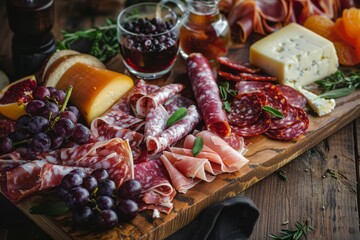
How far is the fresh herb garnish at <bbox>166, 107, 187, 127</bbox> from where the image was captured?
7.95ft

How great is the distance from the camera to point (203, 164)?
84.8 inches

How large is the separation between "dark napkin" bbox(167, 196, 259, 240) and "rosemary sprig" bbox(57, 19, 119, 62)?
1.26 metres

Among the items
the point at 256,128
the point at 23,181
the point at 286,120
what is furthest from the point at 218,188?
the point at 23,181

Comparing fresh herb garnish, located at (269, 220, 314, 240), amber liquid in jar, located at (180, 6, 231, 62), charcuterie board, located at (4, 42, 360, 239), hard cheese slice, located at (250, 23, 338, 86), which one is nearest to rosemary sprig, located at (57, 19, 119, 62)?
amber liquid in jar, located at (180, 6, 231, 62)

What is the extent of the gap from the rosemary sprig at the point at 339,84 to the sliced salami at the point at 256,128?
435 millimetres

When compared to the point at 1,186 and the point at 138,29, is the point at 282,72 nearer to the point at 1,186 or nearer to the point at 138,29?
the point at 138,29

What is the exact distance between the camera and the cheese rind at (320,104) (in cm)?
259

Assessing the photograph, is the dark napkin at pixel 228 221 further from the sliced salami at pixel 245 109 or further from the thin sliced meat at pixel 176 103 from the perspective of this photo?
the thin sliced meat at pixel 176 103

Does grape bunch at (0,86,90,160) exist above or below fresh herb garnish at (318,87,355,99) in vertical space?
above

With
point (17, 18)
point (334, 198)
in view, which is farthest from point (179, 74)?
point (334, 198)

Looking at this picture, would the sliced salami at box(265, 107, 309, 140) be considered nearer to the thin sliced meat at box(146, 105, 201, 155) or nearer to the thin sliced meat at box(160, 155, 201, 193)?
the thin sliced meat at box(146, 105, 201, 155)

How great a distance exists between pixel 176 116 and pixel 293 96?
63cm

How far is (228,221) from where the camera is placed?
2148 mm

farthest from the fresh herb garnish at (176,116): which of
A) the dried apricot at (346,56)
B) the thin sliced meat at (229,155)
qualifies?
the dried apricot at (346,56)
